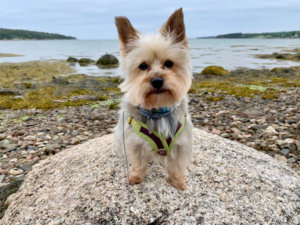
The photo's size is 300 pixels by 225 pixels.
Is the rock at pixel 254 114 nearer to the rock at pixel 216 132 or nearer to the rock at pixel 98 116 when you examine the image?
the rock at pixel 216 132

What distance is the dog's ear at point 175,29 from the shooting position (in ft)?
11.8

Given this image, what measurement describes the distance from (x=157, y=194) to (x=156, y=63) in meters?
2.05

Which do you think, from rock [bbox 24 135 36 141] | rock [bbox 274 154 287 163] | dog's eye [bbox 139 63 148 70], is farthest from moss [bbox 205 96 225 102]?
dog's eye [bbox 139 63 148 70]

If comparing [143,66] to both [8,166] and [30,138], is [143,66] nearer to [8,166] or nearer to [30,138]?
[8,166]

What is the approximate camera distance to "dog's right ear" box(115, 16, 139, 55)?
3633mm

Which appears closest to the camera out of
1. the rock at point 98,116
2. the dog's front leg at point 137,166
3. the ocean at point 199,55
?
the dog's front leg at point 137,166

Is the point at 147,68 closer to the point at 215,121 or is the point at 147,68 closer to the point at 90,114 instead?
the point at 215,121

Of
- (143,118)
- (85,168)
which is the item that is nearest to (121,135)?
(143,118)

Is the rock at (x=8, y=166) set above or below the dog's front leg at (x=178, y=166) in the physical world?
below

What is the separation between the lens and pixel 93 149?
19.0 ft

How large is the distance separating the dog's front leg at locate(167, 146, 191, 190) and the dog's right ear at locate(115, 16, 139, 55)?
173 centimetres

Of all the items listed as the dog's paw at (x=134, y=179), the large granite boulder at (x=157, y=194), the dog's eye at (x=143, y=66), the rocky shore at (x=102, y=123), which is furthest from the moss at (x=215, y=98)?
the dog's eye at (x=143, y=66)

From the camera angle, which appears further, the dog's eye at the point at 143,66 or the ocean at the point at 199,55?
the ocean at the point at 199,55

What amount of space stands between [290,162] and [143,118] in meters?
4.11
